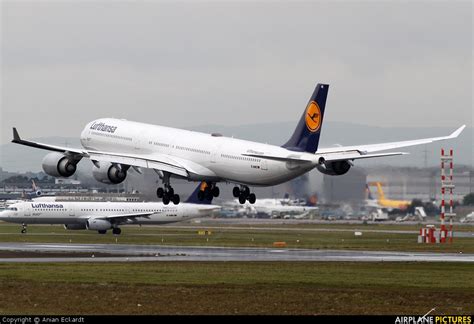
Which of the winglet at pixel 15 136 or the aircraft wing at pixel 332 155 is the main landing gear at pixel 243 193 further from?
the winglet at pixel 15 136

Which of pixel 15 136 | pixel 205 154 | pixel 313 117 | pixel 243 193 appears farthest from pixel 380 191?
pixel 15 136

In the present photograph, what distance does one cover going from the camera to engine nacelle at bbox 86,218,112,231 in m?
140

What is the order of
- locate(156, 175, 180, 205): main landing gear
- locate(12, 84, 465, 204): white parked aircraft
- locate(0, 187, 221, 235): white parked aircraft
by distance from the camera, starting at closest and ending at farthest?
locate(12, 84, 465, 204): white parked aircraft → locate(156, 175, 180, 205): main landing gear → locate(0, 187, 221, 235): white parked aircraft

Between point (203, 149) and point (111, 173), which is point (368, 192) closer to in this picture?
point (111, 173)

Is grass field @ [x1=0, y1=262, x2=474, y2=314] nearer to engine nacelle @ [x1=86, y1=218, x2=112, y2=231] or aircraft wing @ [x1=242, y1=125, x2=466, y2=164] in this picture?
aircraft wing @ [x1=242, y1=125, x2=466, y2=164]

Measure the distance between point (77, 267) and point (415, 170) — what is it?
71.9 m

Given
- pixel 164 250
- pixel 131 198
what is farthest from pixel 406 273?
pixel 131 198

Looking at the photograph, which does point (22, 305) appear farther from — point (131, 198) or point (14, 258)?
point (131, 198)

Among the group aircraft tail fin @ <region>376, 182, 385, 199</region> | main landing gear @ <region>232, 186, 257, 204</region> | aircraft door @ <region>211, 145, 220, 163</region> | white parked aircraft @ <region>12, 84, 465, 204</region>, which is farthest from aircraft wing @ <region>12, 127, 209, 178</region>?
aircraft tail fin @ <region>376, 182, 385, 199</region>

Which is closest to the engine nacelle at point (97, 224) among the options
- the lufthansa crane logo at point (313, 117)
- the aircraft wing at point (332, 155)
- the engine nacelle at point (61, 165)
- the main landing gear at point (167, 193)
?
the engine nacelle at point (61, 165)

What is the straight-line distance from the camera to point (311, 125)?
7750 centimetres

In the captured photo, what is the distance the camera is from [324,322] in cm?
4391

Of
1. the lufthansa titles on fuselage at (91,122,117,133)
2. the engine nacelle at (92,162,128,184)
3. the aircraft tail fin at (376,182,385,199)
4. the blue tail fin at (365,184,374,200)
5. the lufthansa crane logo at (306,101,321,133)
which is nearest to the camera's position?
the lufthansa crane logo at (306,101,321,133)

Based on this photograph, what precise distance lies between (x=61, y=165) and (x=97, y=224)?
2209 inches
